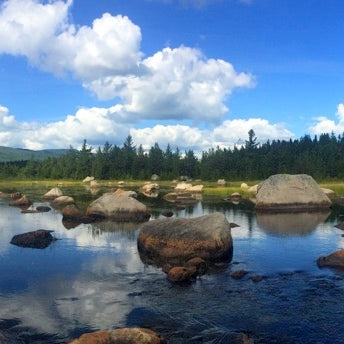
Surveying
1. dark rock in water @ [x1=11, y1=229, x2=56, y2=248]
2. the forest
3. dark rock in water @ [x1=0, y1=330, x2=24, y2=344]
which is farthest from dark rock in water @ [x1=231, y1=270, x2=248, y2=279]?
the forest

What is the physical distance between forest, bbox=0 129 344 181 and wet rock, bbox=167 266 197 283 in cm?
11918

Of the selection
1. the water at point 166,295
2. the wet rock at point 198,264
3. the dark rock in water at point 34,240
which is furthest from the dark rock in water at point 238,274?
the dark rock in water at point 34,240

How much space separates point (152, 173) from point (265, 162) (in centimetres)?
4288

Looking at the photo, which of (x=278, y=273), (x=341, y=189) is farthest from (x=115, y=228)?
(x=341, y=189)

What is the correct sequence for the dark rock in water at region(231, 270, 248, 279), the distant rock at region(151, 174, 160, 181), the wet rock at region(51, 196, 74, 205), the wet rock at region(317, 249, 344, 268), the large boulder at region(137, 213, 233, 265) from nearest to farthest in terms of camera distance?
the dark rock in water at region(231, 270, 248, 279) < the wet rock at region(317, 249, 344, 268) < the large boulder at region(137, 213, 233, 265) < the wet rock at region(51, 196, 74, 205) < the distant rock at region(151, 174, 160, 181)

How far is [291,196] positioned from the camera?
61.2 metres

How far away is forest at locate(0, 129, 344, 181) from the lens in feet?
480

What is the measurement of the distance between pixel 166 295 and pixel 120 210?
29.5m

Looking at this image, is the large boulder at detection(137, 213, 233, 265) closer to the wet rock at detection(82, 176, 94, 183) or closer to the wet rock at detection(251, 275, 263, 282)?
the wet rock at detection(251, 275, 263, 282)

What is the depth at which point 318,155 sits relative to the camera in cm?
15238

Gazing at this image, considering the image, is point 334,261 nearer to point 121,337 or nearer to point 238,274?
point 238,274

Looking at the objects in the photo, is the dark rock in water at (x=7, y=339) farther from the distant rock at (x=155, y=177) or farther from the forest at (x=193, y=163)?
the distant rock at (x=155, y=177)

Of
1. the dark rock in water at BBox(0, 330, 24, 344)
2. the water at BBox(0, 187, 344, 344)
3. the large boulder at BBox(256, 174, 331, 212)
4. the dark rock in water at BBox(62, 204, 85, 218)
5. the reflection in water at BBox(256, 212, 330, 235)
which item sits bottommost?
the water at BBox(0, 187, 344, 344)

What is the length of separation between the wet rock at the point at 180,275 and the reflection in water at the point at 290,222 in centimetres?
1769
